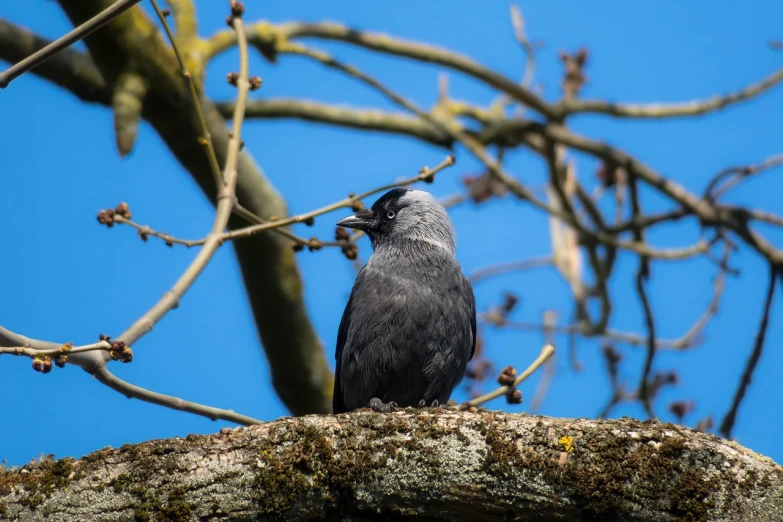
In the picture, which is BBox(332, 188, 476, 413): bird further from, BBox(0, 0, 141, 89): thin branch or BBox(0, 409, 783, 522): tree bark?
BBox(0, 0, 141, 89): thin branch

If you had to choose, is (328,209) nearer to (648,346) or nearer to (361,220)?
(361,220)

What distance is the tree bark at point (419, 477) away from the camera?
123 inches

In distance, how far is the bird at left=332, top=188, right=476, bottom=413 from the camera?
17.4 ft

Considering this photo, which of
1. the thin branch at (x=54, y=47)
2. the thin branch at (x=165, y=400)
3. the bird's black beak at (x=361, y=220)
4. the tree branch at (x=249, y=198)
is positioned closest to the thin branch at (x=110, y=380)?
the thin branch at (x=165, y=400)

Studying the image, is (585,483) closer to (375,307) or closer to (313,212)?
(313,212)

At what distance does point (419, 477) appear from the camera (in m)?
3.23

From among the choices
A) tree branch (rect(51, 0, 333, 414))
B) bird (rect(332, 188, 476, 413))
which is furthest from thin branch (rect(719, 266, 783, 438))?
tree branch (rect(51, 0, 333, 414))

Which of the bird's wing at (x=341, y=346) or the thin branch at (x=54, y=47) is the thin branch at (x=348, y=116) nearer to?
the bird's wing at (x=341, y=346)

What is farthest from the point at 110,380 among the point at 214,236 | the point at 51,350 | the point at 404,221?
the point at 404,221

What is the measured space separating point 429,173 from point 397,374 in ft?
4.86

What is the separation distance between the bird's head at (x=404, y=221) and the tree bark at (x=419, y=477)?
9.67 feet

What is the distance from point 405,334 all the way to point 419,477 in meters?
2.09

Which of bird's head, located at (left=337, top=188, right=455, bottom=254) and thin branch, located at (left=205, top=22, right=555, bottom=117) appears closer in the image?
bird's head, located at (left=337, top=188, right=455, bottom=254)

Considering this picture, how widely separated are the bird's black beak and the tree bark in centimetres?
328
